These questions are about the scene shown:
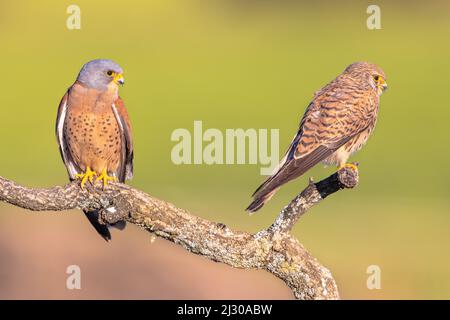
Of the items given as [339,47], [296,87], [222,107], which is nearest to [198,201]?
[222,107]

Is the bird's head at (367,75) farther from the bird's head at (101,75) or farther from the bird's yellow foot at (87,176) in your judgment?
Answer: the bird's yellow foot at (87,176)

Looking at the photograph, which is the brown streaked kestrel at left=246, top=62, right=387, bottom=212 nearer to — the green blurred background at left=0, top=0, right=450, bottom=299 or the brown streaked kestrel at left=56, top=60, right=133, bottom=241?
the brown streaked kestrel at left=56, top=60, right=133, bottom=241

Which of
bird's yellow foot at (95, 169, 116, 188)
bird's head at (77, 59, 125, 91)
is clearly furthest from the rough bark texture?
bird's head at (77, 59, 125, 91)

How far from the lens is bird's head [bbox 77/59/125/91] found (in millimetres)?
8352

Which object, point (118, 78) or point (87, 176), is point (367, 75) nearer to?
point (118, 78)

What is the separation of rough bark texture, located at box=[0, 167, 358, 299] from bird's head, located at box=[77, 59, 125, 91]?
145cm

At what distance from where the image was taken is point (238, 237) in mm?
7125

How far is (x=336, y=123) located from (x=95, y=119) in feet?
6.30

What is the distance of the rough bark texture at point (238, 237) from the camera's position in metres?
7.05

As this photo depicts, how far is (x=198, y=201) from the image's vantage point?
79.9 ft

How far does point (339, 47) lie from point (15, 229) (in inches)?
724

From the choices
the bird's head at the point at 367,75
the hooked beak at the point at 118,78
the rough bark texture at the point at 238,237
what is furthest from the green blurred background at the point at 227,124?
the rough bark texture at the point at 238,237

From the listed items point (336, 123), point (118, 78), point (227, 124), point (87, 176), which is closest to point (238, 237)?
point (87, 176)

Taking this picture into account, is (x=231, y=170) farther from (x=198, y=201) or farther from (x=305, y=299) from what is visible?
(x=305, y=299)
